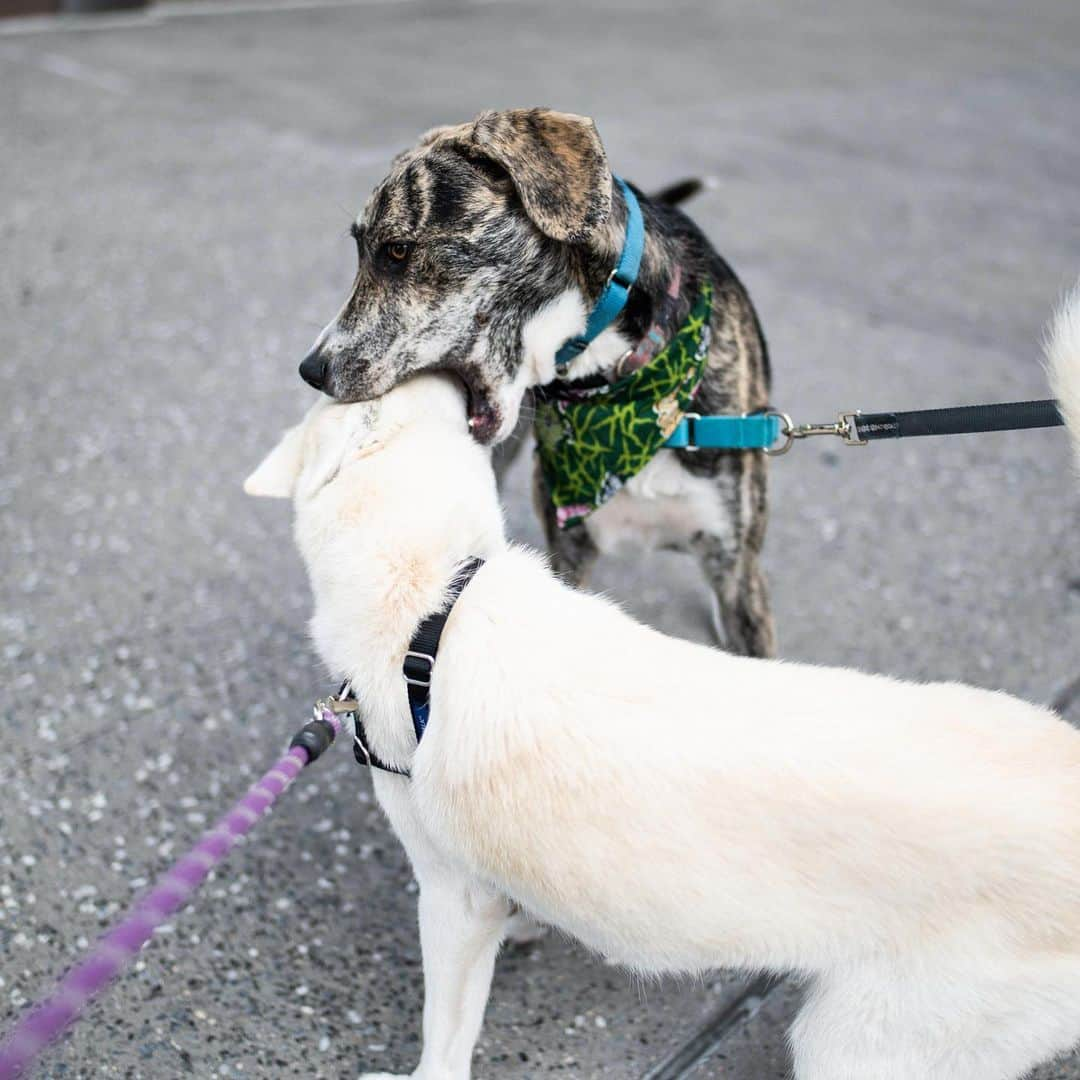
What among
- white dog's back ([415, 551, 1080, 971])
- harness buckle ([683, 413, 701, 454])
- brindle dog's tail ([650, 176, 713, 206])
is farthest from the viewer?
brindle dog's tail ([650, 176, 713, 206])

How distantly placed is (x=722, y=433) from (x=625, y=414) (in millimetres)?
225

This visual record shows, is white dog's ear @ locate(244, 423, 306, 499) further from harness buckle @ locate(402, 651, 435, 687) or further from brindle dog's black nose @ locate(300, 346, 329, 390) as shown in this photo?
harness buckle @ locate(402, 651, 435, 687)

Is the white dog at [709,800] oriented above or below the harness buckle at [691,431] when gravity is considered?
below

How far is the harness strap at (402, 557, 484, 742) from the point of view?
189 centimetres

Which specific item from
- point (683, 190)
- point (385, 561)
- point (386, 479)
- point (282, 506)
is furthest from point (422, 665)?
point (282, 506)

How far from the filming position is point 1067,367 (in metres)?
1.99

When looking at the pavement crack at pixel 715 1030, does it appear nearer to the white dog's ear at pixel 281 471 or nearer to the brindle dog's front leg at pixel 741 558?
the brindle dog's front leg at pixel 741 558

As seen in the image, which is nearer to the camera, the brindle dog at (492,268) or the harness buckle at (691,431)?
the brindle dog at (492,268)

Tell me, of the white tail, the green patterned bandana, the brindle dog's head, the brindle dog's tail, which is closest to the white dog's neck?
the brindle dog's head

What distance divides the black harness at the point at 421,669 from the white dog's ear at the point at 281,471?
1.14 ft

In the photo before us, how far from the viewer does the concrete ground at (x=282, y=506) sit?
7.92 feet

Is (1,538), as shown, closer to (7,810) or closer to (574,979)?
(7,810)

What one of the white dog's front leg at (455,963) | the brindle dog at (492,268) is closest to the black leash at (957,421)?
the brindle dog at (492,268)

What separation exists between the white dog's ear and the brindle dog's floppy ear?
0.65 meters
